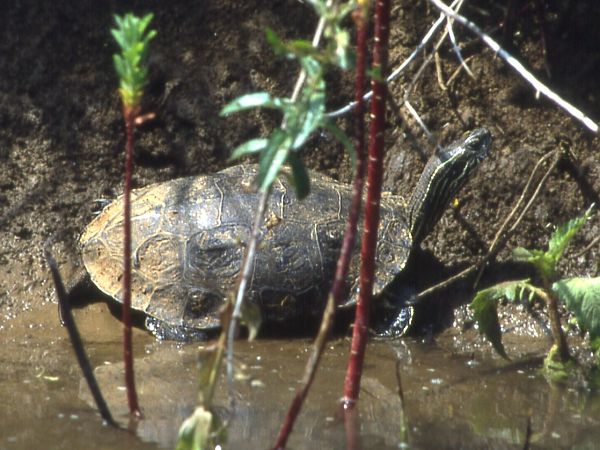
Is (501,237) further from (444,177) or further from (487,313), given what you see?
(487,313)

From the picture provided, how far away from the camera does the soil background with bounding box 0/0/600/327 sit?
618cm

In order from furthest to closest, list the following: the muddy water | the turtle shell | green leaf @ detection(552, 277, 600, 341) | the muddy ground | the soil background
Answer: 1. the soil background
2. the muddy ground
3. the turtle shell
4. green leaf @ detection(552, 277, 600, 341)
5. the muddy water

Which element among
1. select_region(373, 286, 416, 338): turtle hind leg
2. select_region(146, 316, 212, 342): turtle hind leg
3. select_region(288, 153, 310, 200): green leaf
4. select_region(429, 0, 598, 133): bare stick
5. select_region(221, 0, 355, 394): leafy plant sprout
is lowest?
select_region(146, 316, 212, 342): turtle hind leg

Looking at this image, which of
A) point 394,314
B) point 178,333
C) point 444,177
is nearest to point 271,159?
point 178,333

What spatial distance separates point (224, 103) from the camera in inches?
253

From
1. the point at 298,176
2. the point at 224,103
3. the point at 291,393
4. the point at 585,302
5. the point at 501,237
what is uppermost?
the point at 224,103

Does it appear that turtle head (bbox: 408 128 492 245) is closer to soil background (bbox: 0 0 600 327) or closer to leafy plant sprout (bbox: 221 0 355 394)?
soil background (bbox: 0 0 600 327)

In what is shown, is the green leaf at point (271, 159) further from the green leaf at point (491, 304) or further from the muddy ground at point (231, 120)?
the muddy ground at point (231, 120)

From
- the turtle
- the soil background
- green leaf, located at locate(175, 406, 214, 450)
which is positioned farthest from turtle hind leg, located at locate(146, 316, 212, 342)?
green leaf, located at locate(175, 406, 214, 450)

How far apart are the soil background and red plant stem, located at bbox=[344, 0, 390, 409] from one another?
268 centimetres

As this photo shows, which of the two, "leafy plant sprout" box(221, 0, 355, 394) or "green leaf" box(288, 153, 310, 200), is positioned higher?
"leafy plant sprout" box(221, 0, 355, 394)

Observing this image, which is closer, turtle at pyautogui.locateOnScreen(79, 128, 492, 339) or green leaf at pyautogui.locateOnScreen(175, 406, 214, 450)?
green leaf at pyautogui.locateOnScreen(175, 406, 214, 450)

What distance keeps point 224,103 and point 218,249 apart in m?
1.28

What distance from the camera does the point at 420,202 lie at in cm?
598
